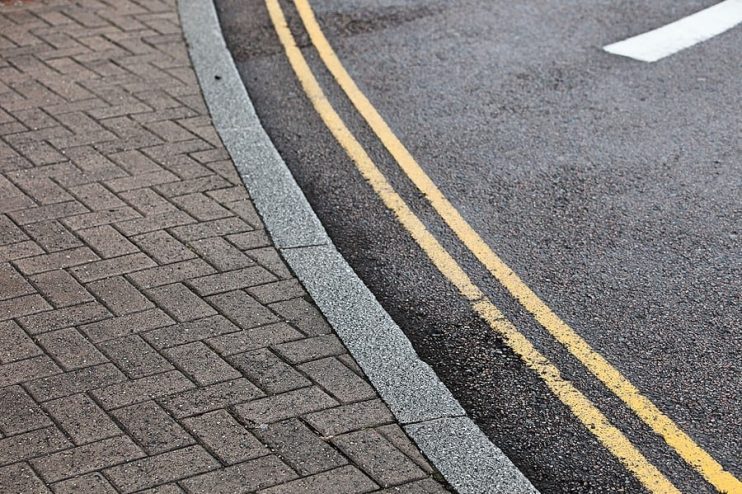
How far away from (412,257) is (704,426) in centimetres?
204

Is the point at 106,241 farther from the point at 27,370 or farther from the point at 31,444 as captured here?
the point at 31,444

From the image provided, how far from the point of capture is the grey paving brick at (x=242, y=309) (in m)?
5.90

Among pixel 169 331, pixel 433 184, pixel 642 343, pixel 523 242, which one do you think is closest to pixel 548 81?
pixel 433 184

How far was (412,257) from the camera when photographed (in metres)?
6.62

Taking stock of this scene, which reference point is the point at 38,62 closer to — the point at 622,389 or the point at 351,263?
the point at 351,263

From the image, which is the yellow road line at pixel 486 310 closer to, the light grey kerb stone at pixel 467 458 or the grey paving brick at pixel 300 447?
the light grey kerb stone at pixel 467 458

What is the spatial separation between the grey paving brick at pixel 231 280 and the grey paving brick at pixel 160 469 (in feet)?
4.65

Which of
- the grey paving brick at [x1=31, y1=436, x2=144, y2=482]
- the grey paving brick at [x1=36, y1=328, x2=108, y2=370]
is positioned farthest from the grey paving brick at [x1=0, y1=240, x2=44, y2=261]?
the grey paving brick at [x1=31, y1=436, x2=144, y2=482]

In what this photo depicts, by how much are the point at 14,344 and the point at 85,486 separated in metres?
1.25

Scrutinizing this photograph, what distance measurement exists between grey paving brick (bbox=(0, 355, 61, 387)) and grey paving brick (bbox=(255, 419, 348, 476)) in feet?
3.67

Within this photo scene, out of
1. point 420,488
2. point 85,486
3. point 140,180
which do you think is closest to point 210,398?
point 85,486

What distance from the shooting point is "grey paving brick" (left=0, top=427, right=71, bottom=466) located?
192 inches

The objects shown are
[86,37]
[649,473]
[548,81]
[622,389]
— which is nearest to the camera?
[649,473]

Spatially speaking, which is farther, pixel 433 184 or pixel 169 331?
pixel 433 184
